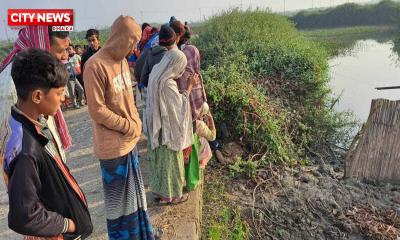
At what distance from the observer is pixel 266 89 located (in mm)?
7430

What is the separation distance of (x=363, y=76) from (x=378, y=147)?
11.2 metres

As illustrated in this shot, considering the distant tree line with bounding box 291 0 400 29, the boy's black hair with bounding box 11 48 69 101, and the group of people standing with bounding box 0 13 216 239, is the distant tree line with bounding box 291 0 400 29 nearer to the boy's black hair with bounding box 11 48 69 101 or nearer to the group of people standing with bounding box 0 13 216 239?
the group of people standing with bounding box 0 13 216 239

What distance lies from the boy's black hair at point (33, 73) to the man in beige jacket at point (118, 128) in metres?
0.73

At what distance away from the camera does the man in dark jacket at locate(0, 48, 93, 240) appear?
1.44 m

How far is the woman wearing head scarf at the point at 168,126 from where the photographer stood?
3.18m

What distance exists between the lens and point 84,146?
17.6 ft

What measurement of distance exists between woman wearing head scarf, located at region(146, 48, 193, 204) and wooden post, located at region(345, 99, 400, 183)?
10.1 feet

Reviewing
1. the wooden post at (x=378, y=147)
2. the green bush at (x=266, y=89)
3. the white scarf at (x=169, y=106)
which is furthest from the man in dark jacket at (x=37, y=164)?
the wooden post at (x=378, y=147)

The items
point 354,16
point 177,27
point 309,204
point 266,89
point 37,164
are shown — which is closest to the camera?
point 37,164

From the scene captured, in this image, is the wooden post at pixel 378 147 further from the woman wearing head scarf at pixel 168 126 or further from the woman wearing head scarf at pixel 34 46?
the woman wearing head scarf at pixel 34 46

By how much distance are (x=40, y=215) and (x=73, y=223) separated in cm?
19

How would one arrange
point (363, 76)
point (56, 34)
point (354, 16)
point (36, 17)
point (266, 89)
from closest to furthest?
1. point (56, 34)
2. point (36, 17)
3. point (266, 89)
4. point (363, 76)
5. point (354, 16)

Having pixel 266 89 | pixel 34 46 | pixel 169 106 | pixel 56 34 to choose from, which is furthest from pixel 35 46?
pixel 266 89

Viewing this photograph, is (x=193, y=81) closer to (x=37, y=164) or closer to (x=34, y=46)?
(x=34, y=46)
